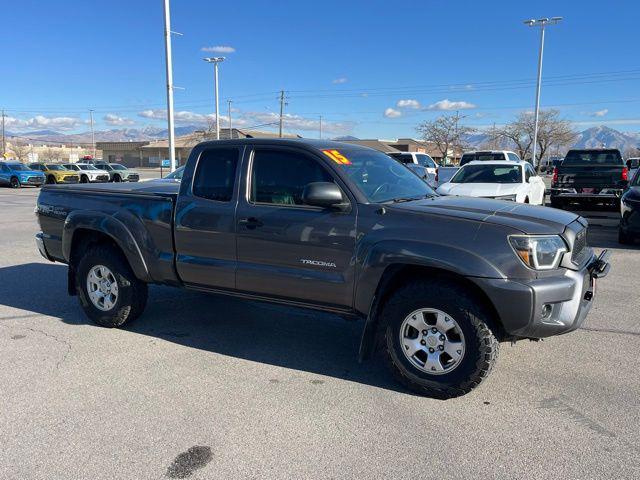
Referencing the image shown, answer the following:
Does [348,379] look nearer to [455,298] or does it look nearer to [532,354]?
[455,298]

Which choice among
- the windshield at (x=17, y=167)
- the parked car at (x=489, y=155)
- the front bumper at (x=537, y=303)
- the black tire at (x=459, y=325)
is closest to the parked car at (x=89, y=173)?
the windshield at (x=17, y=167)

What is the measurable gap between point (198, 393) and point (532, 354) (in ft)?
9.31

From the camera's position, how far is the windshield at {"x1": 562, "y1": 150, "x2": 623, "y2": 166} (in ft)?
52.3

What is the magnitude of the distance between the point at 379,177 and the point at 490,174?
365 inches

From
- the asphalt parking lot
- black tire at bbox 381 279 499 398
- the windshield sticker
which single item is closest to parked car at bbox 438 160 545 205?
the asphalt parking lot

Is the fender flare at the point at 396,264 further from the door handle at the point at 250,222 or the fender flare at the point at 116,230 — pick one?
the fender flare at the point at 116,230

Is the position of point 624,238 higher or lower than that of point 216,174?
lower

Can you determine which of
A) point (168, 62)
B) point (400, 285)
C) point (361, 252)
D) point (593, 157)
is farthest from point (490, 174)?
point (168, 62)

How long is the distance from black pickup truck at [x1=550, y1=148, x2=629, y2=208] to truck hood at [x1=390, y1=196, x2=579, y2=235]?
12.4 m

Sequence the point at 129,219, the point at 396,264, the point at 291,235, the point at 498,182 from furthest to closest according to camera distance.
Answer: the point at 498,182
the point at 129,219
the point at 291,235
the point at 396,264

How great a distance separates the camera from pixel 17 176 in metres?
32.0

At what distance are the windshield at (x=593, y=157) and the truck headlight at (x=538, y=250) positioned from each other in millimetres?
13864

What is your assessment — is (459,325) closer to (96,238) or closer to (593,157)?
(96,238)

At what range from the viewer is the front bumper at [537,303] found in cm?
344
